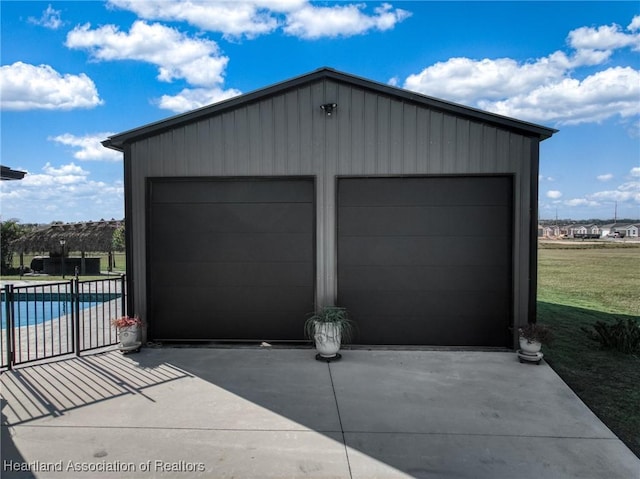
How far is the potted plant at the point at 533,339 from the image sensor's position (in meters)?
4.88

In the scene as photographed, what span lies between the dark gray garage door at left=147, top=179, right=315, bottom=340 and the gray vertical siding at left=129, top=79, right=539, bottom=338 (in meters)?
0.20

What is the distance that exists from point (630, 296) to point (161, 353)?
1183 centimetres

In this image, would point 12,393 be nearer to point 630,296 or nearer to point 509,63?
point 509,63

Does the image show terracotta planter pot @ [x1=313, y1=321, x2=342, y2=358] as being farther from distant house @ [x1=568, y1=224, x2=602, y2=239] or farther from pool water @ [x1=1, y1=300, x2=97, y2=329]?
distant house @ [x1=568, y1=224, x2=602, y2=239]

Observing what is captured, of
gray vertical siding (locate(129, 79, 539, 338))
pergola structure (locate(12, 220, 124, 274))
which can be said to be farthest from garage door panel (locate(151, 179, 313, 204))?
pergola structure (locate(12, 220, 124, 274))

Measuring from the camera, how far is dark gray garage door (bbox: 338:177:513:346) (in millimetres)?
5609

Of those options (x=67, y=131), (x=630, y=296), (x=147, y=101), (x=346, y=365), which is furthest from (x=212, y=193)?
(x=67, y=131)

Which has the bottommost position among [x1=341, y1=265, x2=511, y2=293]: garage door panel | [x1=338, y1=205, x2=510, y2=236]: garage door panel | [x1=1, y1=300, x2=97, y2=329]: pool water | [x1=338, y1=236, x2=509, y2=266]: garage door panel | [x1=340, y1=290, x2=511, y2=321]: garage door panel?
[x1=1, y1=300, x2=97, y2=329]: pool water

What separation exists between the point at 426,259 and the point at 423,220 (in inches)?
22.1

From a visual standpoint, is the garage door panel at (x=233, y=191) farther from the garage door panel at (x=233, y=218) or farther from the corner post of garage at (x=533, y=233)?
the corner post of garage at (x=533, y=233)

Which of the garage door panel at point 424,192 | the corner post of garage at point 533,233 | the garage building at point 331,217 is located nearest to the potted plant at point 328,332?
the garage building at point 331,217

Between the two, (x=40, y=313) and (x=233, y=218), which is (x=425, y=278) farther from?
(x=40, y=313)

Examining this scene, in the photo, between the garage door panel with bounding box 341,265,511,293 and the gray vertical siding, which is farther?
the garage door panel with bounding box 341,265,511,293

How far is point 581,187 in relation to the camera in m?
20.5
